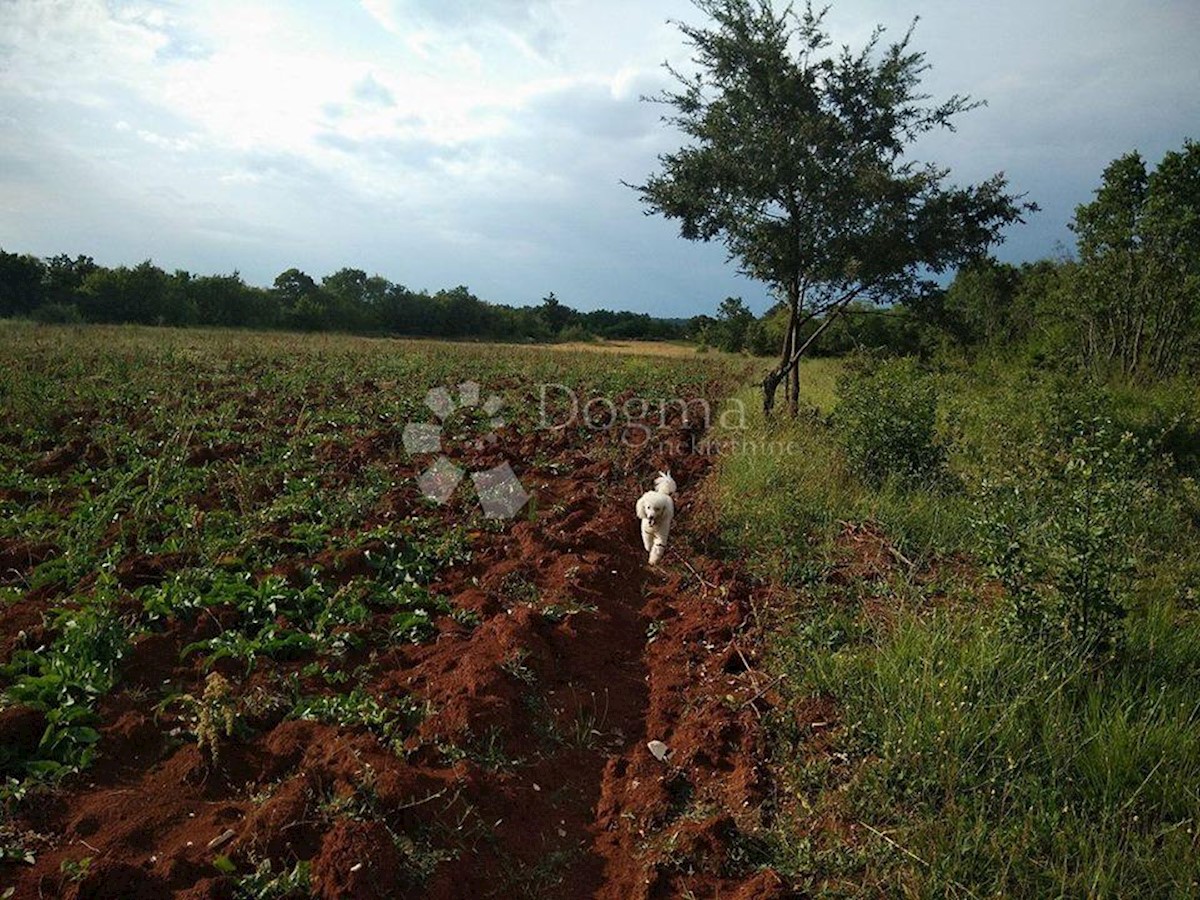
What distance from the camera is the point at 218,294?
42.3m

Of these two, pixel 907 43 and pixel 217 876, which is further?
pixel 907 43

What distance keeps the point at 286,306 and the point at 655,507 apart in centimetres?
4621

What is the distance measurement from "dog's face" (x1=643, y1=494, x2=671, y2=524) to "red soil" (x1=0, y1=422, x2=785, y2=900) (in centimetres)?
90

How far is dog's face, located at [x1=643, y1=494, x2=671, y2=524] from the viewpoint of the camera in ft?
17.4

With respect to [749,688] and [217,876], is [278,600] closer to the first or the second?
[217,876]

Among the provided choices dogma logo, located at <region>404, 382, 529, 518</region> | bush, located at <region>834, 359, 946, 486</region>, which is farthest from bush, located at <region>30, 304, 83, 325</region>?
bush, located at <region>834, 359, 946, 486</region>

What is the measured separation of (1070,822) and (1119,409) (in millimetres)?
10785

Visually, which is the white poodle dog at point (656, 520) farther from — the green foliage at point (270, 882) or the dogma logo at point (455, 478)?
the green foliage at point (270, 882)

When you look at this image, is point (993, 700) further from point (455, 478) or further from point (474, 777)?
point (455, 478)

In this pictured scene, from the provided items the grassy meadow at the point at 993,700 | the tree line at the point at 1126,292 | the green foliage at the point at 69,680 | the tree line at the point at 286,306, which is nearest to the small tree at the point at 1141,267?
the tree line at the point at 1126,292

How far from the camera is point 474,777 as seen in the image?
2.91 meters

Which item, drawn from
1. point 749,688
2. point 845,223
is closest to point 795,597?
point 749,688

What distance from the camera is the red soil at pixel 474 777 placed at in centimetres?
242

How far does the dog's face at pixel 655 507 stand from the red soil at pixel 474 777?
903 millimetres
